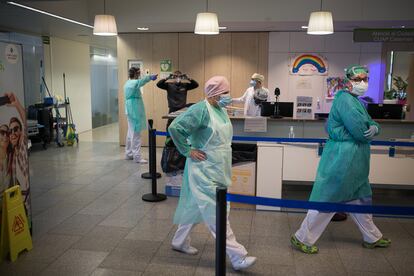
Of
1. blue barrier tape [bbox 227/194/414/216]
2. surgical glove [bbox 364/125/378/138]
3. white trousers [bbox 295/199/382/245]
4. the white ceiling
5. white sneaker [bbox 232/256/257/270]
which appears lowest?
white sneaker [bbox 232/256/257/270]

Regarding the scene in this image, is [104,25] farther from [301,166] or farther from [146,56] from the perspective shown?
[301,166]

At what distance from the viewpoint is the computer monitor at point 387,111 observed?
5805 millimetres

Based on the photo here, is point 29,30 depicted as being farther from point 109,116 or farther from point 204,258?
point 204,258

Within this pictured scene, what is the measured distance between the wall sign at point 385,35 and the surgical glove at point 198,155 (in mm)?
4616

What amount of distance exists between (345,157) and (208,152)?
118 cm

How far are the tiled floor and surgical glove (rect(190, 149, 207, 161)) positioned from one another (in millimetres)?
917

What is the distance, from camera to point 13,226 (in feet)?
11.1

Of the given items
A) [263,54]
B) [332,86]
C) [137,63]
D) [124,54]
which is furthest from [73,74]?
[332,86]

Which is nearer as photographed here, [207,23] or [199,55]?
[207,23]

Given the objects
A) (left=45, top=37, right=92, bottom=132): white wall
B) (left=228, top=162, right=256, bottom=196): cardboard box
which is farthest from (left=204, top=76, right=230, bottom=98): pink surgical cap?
(left=45, top=37, right=92, bottom=132): white wall

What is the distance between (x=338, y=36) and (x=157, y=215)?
5763 millimetres

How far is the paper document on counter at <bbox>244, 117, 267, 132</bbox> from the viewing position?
5.50 meters

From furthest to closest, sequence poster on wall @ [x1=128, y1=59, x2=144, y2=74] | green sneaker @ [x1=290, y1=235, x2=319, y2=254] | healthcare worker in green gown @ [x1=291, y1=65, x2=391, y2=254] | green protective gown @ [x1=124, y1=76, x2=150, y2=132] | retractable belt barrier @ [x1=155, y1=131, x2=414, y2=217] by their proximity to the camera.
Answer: poster on wall @ [x1=128, y1=59, x2=144, y2=74], green protective gown @ [x1=124, y1=76, x2=150, y2=132], green sneaker @ [x1=290, y1=235, x2=319, y2=254], healthcare worker in green gown @ [x1=291, y1=65, x2=391, y2=254], retractable belt barrier @ [x1=155, y1=131, x2=414, y2=217]

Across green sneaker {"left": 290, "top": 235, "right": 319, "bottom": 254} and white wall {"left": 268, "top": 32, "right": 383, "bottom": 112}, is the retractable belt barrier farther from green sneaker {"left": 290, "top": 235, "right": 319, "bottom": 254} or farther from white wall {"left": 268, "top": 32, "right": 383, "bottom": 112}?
white wall {"left": 268, "top": 32, "right": 383, "bottom": 112}
